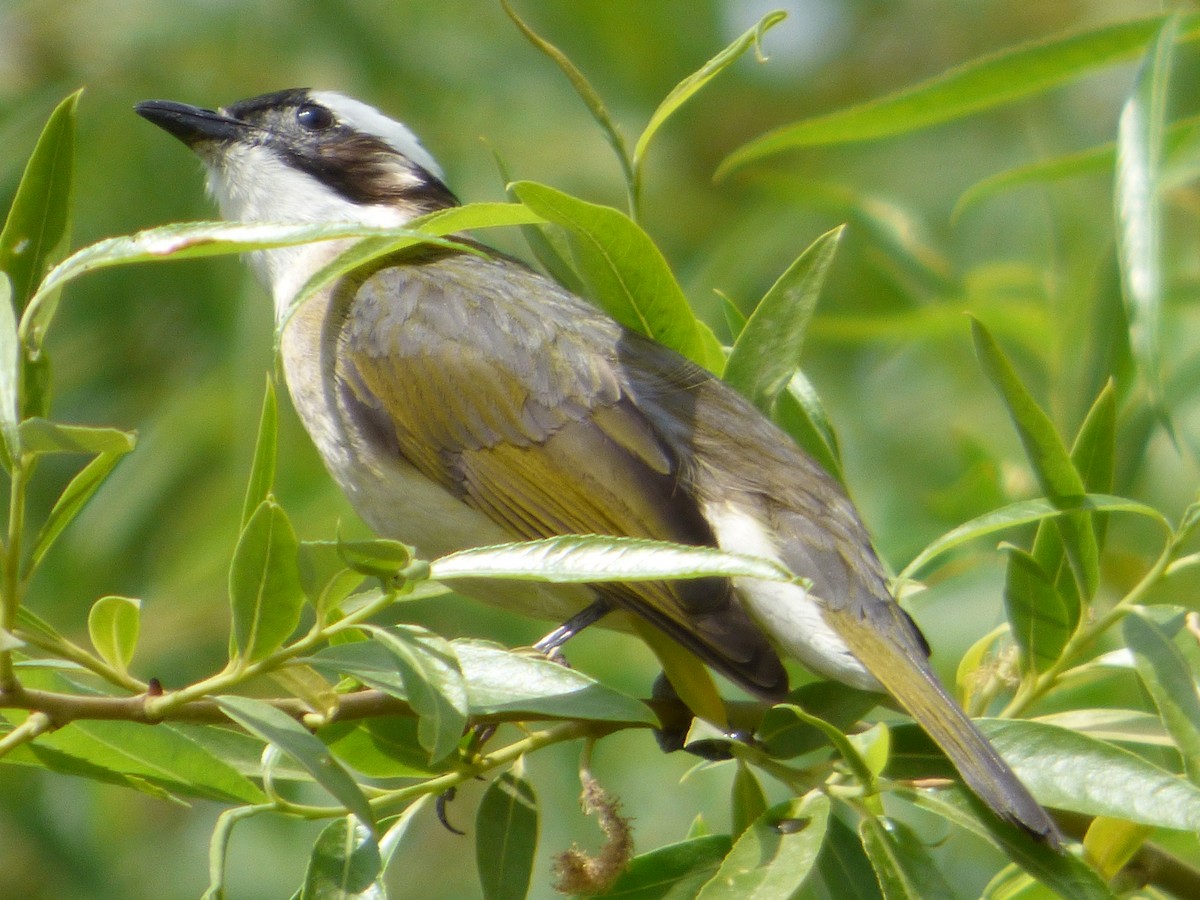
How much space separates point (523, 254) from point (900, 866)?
386 centimetres

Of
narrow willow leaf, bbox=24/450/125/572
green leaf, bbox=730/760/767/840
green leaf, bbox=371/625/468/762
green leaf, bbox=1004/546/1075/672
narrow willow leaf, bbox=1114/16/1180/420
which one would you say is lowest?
green leaf, bbox=730/760/767/840

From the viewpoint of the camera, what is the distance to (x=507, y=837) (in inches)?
89.4

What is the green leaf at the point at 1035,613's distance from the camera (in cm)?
238

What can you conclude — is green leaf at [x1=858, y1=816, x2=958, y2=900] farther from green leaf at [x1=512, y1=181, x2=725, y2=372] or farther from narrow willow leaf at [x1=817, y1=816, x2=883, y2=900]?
green leaf at [x1=512, y1=181, x2=725, y2=372]

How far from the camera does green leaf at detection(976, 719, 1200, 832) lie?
6.40 ft

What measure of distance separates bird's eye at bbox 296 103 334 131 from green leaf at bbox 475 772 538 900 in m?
2.49

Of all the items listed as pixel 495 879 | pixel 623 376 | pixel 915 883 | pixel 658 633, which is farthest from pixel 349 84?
pixel 915 883

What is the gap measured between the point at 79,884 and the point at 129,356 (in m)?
1.78

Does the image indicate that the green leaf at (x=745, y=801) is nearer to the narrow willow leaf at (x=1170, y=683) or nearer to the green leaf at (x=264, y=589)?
the narrow willow leaf at (x=1170, y=683)

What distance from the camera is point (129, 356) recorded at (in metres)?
5.46

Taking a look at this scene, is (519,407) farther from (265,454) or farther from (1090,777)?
(1090,777)

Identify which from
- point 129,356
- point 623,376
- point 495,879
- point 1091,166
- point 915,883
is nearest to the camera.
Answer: point 915,883

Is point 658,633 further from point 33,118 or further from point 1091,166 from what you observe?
point 33,118

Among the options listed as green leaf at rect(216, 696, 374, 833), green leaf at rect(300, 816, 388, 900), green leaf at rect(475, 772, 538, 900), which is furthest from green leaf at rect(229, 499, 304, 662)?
green leaf at rect(475, 772, 538, 900)
